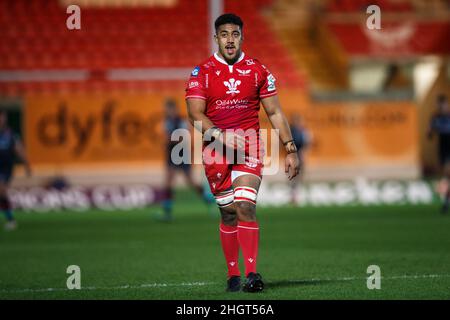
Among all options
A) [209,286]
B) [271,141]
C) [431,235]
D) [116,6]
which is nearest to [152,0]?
[116,6]

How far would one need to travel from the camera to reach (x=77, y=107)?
89.2 feet

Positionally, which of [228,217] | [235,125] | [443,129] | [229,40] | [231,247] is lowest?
[231,247]

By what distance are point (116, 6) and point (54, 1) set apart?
1.89m

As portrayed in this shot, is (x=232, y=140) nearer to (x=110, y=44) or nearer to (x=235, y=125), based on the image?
(x=235, y=125)

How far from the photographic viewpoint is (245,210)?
9164mm

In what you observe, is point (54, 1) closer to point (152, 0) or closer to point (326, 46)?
point (152, 0)

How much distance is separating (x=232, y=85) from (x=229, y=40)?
0.40 meters

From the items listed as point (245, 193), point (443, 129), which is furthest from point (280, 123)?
point (443, 129)

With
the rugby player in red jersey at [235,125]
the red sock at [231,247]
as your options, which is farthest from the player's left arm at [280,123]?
the red sock at [231,247]

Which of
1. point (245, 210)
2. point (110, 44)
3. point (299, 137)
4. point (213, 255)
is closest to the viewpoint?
point (245, 210)

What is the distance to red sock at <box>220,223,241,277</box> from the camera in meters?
9.28

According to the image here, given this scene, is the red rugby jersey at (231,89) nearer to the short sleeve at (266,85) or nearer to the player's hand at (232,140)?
the short sleeve at (266,85)

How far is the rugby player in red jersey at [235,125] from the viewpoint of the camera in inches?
359

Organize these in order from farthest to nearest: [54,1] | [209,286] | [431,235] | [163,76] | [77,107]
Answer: [54,1], [163,76], [77,107], [431,235], [209,286]
